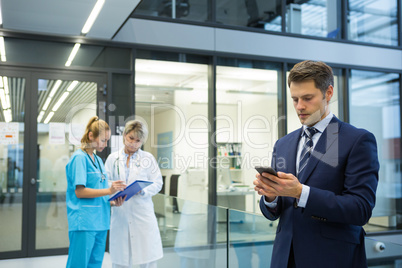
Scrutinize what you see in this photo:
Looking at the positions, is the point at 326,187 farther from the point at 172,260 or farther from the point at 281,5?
the point at 281,5

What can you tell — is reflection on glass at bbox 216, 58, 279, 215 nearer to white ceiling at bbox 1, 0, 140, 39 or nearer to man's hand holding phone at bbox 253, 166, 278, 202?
white ceiling at bbox 1, 0, 140, 39

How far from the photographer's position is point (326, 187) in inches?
54.7

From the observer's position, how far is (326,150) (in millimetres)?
1432

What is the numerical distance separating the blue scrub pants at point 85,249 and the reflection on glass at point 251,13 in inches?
159

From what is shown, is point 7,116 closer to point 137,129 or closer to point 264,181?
point 137,129

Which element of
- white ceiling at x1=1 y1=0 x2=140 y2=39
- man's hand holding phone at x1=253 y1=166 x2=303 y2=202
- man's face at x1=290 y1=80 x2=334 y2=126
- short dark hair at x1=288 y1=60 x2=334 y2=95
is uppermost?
white ceiling at x1=1 y1=0 x2=140 y2=39

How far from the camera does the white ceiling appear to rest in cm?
416

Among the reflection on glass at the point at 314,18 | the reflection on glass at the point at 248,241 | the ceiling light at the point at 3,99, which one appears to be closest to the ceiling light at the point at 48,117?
the ceiling light at the point at 3,99

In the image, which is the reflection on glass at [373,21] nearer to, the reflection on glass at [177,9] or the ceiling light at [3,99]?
the reflection on glass at [177,9]

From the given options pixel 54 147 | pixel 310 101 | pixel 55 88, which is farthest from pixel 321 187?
pixel 55 88

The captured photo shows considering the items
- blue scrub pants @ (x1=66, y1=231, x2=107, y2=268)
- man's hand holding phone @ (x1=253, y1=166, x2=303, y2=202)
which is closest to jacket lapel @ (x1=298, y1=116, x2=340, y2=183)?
man's hand holding phone @ (x1=253, y1=166, x2=303, y2=202)

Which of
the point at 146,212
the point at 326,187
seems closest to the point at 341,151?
the point at 326,187

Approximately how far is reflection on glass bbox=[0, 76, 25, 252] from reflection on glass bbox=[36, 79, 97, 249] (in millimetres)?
218

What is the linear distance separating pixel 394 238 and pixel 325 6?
4119 mm
